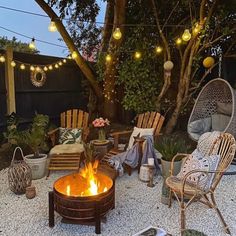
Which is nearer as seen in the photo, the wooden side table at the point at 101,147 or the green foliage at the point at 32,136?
the green foliage at the point at 32,136

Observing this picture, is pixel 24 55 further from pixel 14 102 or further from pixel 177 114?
pixel 177 114

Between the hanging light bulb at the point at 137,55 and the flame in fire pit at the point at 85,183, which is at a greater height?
the hanging light bulb at the point at 137,55

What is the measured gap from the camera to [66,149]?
13.1ft

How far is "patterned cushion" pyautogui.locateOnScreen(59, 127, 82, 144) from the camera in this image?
436 cm

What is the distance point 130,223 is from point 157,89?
3649mm

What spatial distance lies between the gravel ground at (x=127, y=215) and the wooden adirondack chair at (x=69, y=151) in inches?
15.1

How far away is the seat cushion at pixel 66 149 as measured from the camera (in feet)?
12.8

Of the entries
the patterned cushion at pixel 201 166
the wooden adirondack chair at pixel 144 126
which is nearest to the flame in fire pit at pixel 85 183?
the patterned cushion at pixel 201 166

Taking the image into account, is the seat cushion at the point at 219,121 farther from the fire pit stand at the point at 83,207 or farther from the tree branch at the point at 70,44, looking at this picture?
the fire pit stand at the point at 83,207

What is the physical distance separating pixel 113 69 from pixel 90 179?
3.32m

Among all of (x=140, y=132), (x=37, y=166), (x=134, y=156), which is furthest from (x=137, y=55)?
(x=37, y=166)

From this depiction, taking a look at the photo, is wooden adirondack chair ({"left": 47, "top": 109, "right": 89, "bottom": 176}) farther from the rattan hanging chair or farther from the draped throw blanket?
the rattan hanging chair

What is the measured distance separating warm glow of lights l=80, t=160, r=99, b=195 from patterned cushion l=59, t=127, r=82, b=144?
164 cm

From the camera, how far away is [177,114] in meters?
5.52
